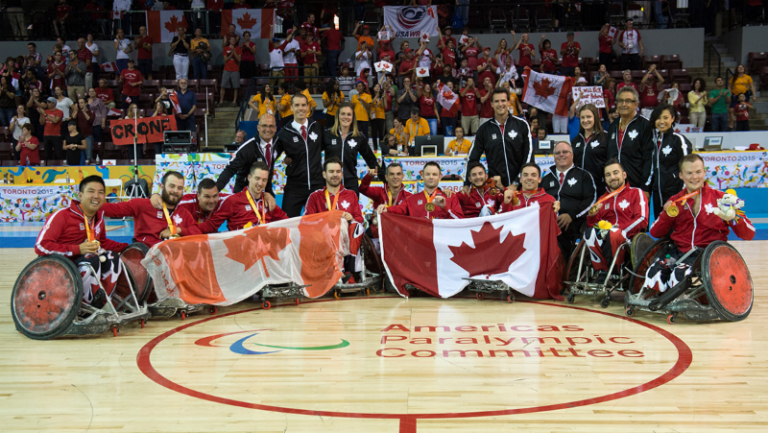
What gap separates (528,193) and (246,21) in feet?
47.8

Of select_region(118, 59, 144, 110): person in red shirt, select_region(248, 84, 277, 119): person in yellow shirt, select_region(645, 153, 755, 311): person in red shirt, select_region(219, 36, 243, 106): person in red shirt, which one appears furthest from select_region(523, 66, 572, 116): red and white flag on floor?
select_region(118, 59, 144, 110): person in red shirt

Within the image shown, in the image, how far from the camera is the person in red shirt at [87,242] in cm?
504

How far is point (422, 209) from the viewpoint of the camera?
275 inches

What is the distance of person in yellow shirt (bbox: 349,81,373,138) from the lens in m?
13.6

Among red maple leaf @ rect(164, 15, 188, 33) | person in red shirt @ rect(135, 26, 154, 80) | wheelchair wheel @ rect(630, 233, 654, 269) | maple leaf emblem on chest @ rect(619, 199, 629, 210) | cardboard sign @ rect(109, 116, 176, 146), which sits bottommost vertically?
wheelchair wheel @ rect(630, 233, 654, 269)

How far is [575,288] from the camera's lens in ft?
19.7

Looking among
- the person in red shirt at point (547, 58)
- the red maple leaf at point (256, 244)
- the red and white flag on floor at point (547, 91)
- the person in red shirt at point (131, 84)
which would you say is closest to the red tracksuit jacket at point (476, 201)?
the red maple leaf at point (256, 244)

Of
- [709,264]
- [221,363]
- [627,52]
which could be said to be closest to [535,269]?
[709,264]

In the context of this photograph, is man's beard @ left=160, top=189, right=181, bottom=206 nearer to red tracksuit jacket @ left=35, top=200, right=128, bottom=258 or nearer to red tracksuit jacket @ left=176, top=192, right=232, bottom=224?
red tracksuit jacket @ left=176, top=192, right=232, bottom=224

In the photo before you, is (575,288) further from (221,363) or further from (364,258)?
(221,363)

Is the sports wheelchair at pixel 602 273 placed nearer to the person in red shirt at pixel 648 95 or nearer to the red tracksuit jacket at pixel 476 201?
the red tracksuit jacket at pixel 476 201

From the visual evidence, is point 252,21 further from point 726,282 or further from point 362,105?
point 726,282

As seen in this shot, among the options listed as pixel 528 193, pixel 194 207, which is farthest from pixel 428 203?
pixel 194 207

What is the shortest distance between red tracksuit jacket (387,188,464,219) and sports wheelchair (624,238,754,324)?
2.26m
